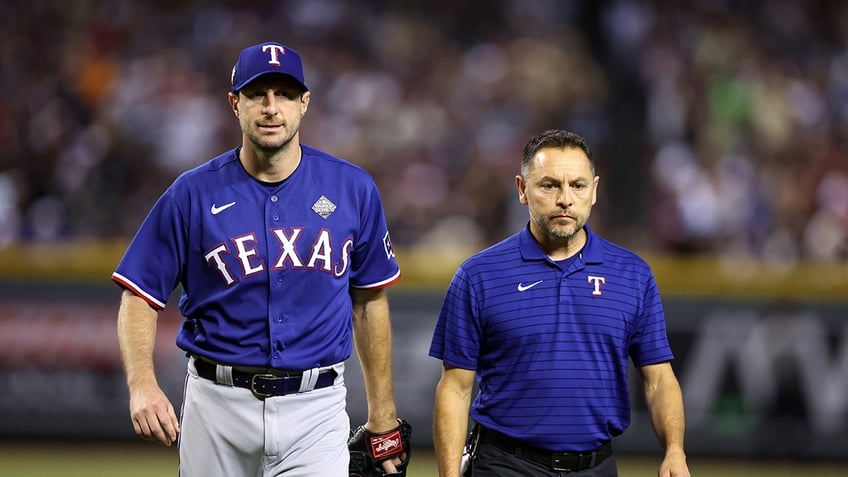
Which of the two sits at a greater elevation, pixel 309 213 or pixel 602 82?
pixel 602 82

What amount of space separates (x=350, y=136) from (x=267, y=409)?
29.3 ft

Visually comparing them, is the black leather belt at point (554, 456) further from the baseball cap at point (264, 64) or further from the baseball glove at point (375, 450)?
the baseball cap at point (264, 64)

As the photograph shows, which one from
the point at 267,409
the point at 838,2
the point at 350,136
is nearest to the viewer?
the point at 267,409

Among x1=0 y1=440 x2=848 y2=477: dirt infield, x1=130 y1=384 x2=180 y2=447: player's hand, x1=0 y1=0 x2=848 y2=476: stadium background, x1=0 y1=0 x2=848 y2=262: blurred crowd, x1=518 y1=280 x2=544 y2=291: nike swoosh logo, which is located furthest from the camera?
x1=0 y1=0 x2=848 y2=262: blurred crowd

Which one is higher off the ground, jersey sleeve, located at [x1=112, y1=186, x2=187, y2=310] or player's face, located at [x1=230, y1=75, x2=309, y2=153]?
player's face, located at [x1=230, y1=75, x2=309, y2=153]

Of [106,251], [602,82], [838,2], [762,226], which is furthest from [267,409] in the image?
[838,2]

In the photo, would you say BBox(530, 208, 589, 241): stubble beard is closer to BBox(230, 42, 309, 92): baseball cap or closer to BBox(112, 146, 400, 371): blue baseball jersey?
BBox(112, 146, 400, 371): blue baseball jersey

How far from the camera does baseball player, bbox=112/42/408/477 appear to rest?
4.70 metres

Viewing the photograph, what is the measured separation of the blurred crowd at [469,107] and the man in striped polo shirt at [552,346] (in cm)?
720

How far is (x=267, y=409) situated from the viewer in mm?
4695

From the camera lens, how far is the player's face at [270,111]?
468 centimetres

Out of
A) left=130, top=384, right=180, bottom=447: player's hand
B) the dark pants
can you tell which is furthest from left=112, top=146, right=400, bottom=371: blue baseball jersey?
the dark pants

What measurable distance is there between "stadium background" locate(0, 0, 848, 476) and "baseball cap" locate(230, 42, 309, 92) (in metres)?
6.06

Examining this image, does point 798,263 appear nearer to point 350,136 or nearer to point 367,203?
point 350,136
